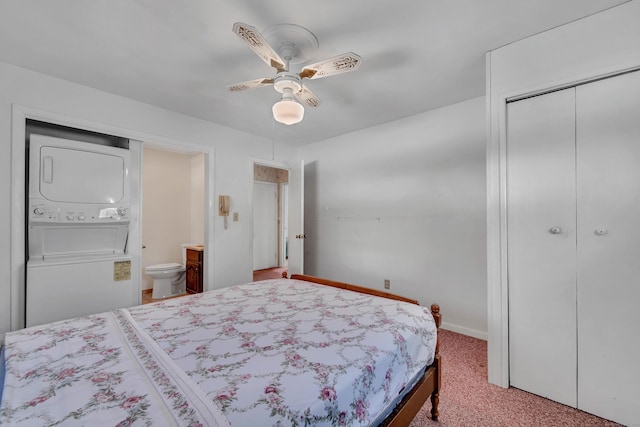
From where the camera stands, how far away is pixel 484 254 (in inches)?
107

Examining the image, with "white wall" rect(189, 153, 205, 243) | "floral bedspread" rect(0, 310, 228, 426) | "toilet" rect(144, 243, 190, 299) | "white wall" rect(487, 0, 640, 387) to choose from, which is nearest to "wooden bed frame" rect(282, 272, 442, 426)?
"white wall" rect(487, 0, 640, 387)

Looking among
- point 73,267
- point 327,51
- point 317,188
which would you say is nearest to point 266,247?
point 317,188

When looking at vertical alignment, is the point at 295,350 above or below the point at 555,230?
below

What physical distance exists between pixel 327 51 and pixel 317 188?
2.51 metres

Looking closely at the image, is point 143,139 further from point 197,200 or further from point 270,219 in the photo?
point 270,219

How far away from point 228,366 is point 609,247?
2.22 m

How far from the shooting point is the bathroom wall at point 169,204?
4309 millimetres

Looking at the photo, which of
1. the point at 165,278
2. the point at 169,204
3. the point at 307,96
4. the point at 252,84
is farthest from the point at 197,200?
the point at 307,96

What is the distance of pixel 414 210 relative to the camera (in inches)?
Answer: 127

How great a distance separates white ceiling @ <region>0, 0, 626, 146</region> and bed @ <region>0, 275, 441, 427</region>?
1747 millimetres

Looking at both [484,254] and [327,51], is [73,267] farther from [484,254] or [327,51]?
[484,254]

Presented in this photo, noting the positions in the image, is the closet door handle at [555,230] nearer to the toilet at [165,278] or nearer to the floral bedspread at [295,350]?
the floral bedspread at [295,350]

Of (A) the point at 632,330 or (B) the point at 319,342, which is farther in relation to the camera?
(A) the point at 632,330

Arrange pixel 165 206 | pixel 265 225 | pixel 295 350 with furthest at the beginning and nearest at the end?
pixel 265 225, pixel 165 206, pixel 295 350
